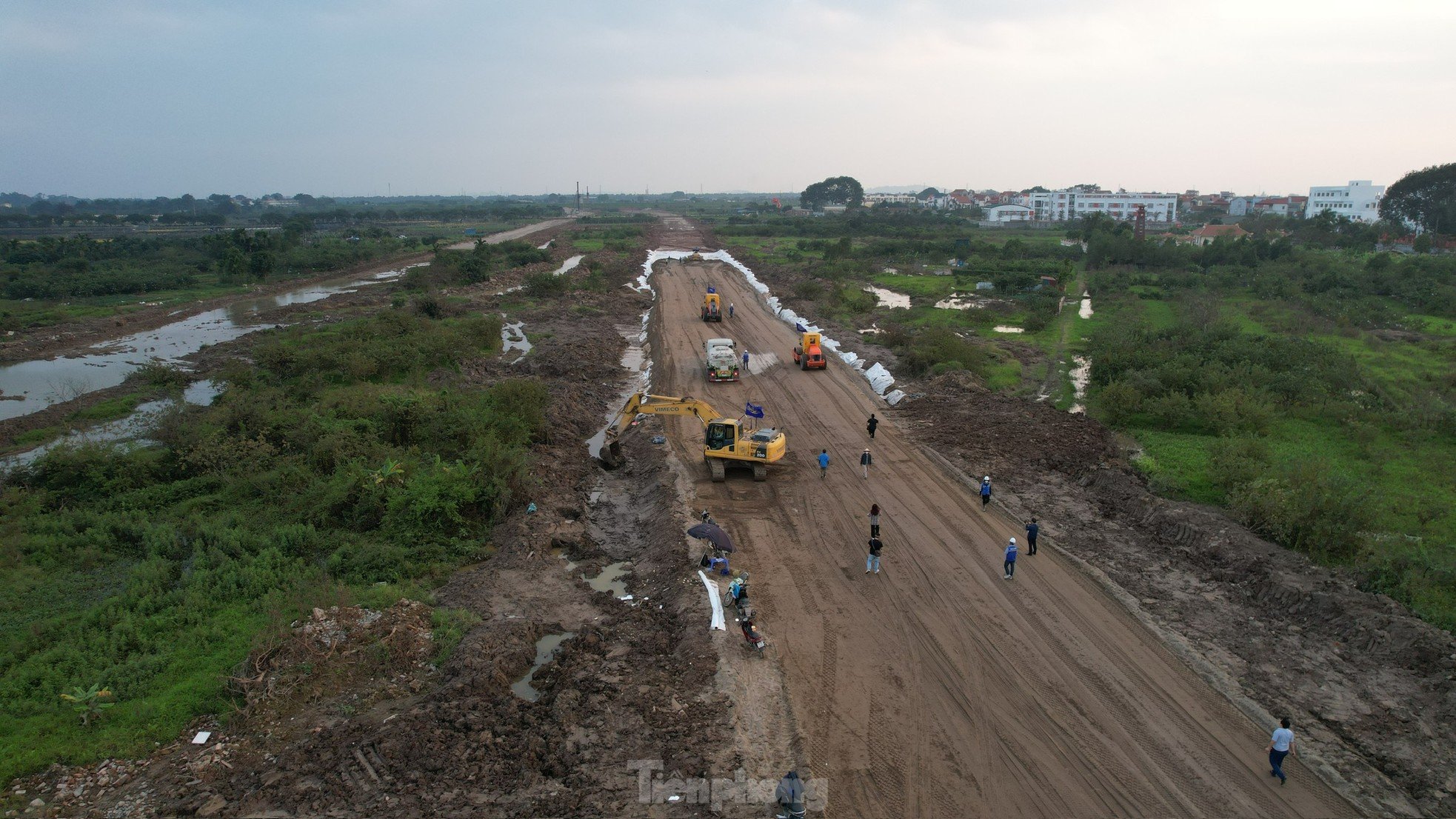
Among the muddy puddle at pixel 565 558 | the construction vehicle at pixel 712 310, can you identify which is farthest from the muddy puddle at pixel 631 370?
the muddy puddle at pixel 565 558

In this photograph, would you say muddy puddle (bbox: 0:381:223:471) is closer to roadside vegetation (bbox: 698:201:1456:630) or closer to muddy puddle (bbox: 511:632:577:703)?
muddy puddle (bbox: 511:632:577:703)

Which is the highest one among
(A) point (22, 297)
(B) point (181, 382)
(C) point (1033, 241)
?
(C) point (1033, 241)

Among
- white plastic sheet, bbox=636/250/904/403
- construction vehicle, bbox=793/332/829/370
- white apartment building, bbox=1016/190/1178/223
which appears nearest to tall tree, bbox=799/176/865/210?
white apartment building, bbox=1016/190/1178/223

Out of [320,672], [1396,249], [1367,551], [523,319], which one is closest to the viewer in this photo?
[320,672]

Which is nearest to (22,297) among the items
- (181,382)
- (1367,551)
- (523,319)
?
(181,382)

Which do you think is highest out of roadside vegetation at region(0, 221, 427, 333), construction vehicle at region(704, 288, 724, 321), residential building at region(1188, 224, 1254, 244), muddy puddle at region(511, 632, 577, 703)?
residential building at region(1188, 224, 1254, 244)

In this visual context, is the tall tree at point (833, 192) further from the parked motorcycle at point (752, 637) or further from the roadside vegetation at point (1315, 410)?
the parked motorcycle at point (752, 637)

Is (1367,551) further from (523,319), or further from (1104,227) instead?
(1104,227)
